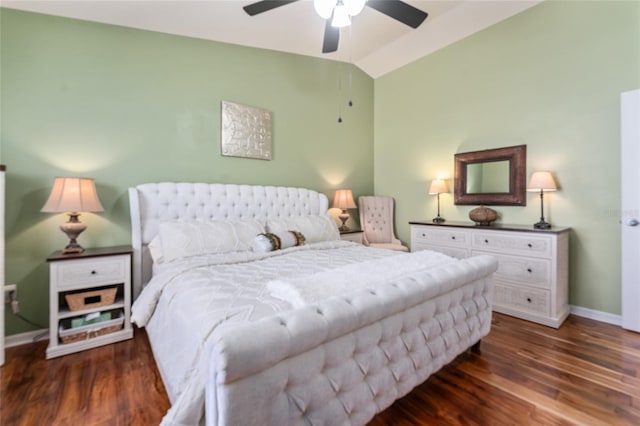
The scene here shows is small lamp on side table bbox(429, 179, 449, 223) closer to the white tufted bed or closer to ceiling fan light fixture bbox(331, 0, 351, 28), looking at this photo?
the white tufted bed

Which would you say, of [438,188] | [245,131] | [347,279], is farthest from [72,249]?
[438,188]

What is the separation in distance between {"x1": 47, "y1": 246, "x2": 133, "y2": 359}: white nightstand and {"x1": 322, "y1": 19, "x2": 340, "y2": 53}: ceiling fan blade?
2506 millimetres

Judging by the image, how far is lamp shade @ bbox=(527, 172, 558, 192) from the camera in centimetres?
289

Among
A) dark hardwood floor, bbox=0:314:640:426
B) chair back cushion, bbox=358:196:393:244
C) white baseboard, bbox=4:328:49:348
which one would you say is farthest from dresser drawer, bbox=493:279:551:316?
white baseboard, bbox=4:328:49:348

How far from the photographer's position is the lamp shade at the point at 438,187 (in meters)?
3.85

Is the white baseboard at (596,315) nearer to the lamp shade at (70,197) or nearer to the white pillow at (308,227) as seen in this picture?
the white pillow at (308,227)

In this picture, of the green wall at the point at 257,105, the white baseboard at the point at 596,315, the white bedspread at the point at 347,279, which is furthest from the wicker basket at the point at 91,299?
the white baseboard at the point at 596,315

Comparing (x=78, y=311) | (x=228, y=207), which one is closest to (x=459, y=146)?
(x=228, y=207)

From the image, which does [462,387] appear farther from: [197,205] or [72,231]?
[72,231]

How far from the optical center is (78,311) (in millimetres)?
2277

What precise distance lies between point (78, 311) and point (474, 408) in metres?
2.89

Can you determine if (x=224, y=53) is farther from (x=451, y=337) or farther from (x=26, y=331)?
(x=451, y=337)

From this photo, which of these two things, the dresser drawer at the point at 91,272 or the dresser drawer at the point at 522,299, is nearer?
the dresser drawer at the point at 91,272

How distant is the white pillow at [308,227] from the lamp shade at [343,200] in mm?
768
